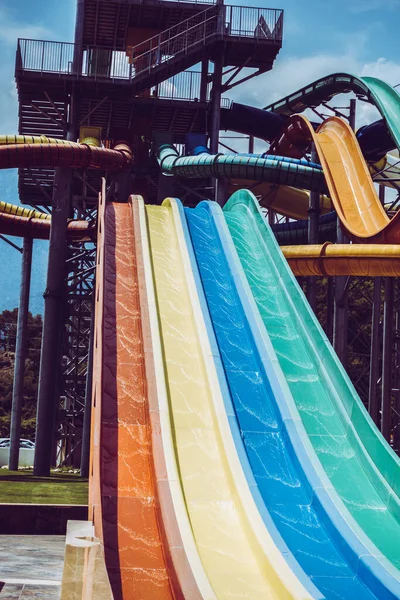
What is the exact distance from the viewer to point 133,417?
991 centimetres

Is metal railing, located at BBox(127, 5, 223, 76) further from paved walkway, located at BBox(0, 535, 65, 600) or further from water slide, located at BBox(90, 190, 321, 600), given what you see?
paved walkway, located at BBox(0, 535, 65, 600)

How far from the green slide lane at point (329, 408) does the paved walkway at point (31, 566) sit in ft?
9.93

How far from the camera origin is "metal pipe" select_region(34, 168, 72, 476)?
16906 millimetres

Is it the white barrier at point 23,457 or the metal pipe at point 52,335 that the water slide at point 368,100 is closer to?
the metal pipe at point 52,335

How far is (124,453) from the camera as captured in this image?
9242 millimetres

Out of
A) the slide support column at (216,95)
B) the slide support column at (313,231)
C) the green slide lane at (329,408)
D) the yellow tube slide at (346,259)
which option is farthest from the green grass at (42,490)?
the slide support column at (216,95)

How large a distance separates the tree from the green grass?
28615mm

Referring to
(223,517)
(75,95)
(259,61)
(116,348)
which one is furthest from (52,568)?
(259,61)

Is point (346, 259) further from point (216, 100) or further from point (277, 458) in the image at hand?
point (216, 100)

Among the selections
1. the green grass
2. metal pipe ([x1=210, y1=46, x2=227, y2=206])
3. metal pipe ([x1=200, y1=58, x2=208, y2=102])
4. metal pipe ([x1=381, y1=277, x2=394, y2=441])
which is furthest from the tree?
the green grass

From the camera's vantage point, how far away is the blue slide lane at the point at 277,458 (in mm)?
7969

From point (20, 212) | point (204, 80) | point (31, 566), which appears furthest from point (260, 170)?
point (31, 566)

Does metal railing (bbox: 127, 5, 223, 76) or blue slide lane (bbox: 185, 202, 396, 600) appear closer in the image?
blue slide lane (bbox: 185, 202, 396, 600)

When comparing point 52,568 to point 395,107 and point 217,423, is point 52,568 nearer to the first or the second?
point 217,423
